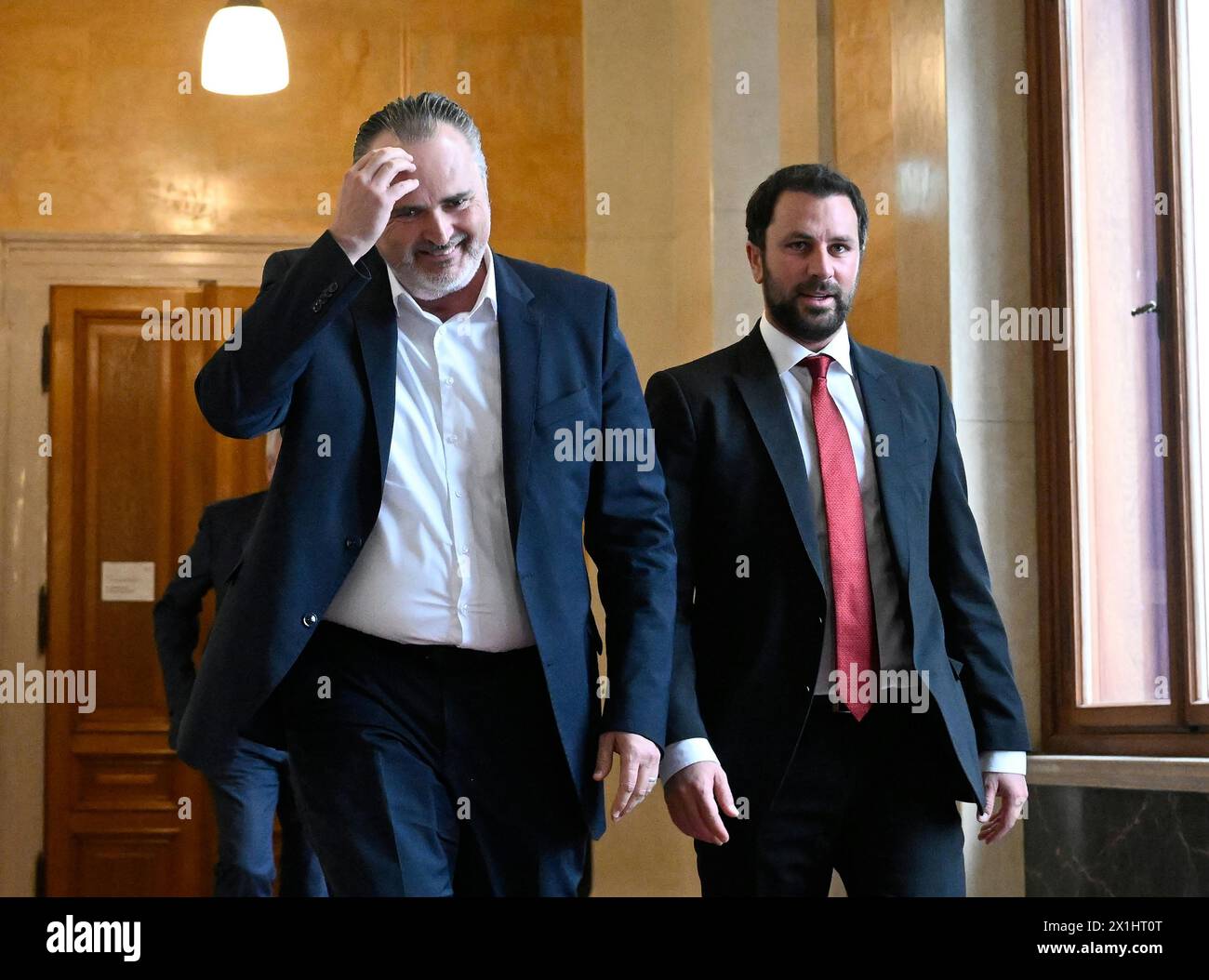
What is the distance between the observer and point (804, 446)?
3.06 m

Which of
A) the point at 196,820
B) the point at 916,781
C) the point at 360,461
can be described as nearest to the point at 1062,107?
the point at 916,781

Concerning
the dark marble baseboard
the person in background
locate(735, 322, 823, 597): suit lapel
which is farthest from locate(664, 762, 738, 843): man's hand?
the person in background

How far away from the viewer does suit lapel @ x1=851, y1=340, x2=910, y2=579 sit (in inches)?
117

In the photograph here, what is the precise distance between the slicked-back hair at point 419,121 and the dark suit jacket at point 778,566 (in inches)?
25.8

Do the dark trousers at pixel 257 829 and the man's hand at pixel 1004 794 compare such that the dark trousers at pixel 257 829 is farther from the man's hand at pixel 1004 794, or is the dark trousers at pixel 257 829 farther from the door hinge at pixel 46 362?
the door hinge at pixel 46 362

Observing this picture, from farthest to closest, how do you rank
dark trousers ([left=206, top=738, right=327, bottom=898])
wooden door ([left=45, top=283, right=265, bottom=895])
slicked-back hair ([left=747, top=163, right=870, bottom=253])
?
wooden door ([left=45, top=283, right=265, bottom=895]) → dark trousers ([left=206, top=738, right=327, bottom=898]) → slicked-back hair ([left=747, top=163, right=870, bottom=253])

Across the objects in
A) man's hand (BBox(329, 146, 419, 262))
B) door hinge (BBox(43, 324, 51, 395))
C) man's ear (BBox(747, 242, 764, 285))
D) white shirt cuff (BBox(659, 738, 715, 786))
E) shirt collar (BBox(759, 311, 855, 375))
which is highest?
door hinge (BBox(43, 324, 51, 395))

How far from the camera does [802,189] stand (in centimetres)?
319

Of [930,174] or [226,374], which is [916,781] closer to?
[226,374]

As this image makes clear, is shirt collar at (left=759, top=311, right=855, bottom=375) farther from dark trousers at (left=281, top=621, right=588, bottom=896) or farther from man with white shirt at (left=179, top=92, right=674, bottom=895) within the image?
dark trousers at (left=281, top=621, right=588, bottom=896)

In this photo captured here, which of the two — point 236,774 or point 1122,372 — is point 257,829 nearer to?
point 236,774

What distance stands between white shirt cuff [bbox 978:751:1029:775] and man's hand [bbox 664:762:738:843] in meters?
0.55

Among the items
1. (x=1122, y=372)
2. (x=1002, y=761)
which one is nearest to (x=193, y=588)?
(x=1122, y=372)

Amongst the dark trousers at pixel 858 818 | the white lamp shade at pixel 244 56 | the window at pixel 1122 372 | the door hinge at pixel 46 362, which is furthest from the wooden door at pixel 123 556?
the dark trousers at pixel 858 818
